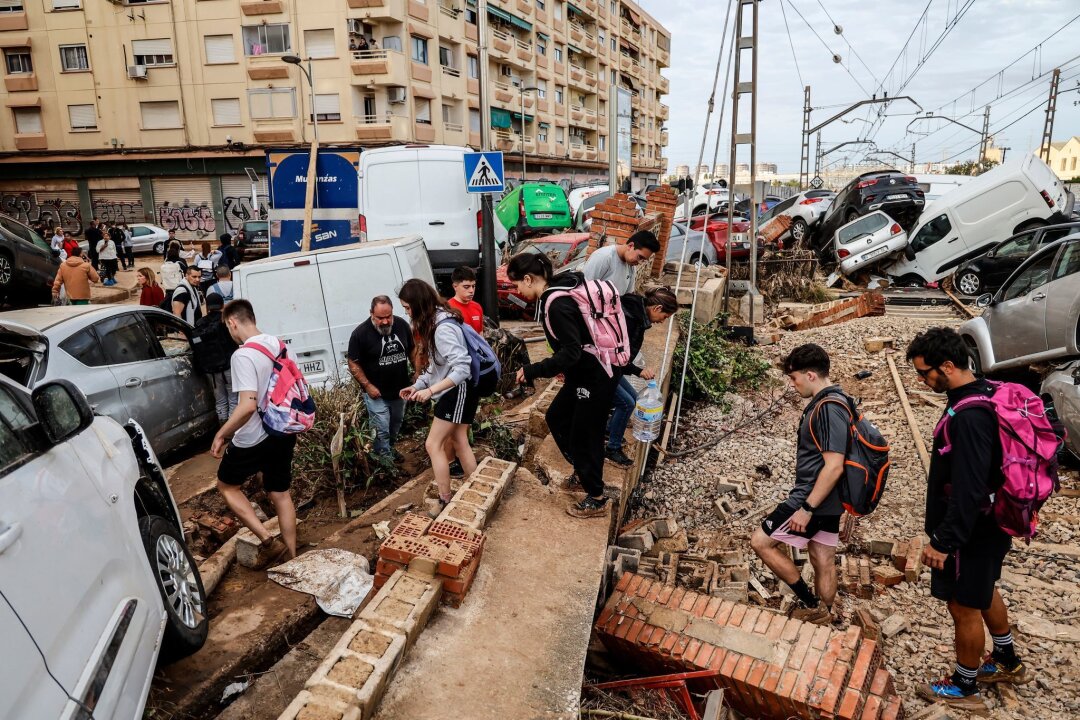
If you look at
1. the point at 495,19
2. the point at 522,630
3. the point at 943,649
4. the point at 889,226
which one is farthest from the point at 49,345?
the point at 495,19

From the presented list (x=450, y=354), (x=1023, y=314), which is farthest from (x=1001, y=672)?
(x=1023, y=314)

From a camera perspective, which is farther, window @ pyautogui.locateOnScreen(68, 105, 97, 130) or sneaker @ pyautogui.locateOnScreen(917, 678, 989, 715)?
window @ pyautogui.locateOnScreen(68, 105, 97, 130)

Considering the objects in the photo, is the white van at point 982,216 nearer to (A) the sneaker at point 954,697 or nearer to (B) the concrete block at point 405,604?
(A) the sneaker at point 954,697

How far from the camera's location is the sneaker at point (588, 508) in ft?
14.3

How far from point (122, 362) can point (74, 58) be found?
32681 mm

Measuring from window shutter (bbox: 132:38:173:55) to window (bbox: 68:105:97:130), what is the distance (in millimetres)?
3213

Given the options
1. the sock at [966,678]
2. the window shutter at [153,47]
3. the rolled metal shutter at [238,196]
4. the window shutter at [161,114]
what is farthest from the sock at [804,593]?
the window shutter at [153,47]

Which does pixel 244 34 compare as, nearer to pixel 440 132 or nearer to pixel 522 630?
pixel 440 132

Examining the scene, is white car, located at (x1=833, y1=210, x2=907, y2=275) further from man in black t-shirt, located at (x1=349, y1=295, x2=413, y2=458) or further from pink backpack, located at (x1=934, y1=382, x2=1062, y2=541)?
pink backpack, located at (x1=934, y1=382, x2=1062, y2=541)

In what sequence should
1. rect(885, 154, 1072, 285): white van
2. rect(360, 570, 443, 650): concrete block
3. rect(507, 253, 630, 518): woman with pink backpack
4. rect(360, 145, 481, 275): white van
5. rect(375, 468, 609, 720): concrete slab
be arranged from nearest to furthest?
rect(375, 468, 609, 720): concrete slab < rect(360, 570, 443, 650): concrete block < rect(507, 253, 630, 518): woman with pink backpack < rect(360, 145, 481, 275): white van < rect(885, 154, 1072, 285): white van

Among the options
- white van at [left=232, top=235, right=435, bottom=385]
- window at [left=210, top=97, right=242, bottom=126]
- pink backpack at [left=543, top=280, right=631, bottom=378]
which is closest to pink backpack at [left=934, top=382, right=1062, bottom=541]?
pink backpack at [left=543, top=280, right=631, bottom=378]

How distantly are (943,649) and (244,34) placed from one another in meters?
34.0

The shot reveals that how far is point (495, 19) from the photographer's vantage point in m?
38.2

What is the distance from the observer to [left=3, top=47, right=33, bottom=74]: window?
30766mm
